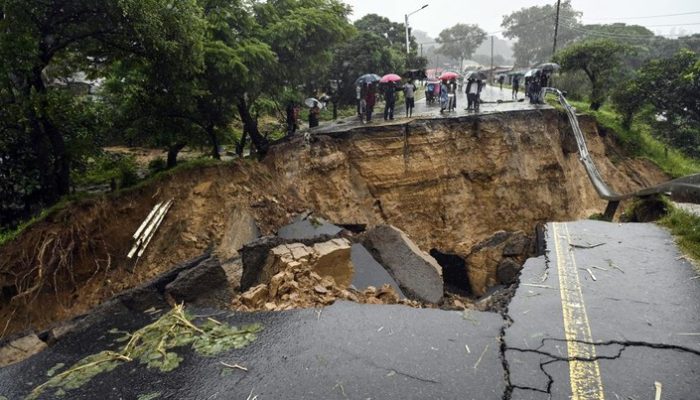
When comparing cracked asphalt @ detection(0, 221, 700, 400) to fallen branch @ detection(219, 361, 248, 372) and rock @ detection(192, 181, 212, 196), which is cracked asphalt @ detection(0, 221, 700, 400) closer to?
fallen branch @ detection(219, 361, 248, 372)

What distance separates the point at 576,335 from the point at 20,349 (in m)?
7.11

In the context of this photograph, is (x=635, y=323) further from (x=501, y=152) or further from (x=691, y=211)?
(x=501, y=152)

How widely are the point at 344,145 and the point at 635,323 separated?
10703mm

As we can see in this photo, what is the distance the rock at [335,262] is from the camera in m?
7.55

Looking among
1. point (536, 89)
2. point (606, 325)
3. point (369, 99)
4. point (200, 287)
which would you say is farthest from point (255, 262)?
point (536, 89)

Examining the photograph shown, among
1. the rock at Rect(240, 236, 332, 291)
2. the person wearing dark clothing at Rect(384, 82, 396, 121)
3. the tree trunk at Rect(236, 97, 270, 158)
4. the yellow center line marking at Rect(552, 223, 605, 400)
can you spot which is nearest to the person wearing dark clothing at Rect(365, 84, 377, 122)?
the person wearing dark clothing at Rect(384, 82, 396, 121)

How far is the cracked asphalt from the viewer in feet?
13.0

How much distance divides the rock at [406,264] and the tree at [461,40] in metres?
78.9

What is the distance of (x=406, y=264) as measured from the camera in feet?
28.4

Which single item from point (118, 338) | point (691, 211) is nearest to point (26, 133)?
point (118, 338)

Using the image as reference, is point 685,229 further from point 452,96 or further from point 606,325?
point 452,96

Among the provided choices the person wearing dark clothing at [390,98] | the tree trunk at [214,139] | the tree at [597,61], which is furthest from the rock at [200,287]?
the tree at [597,61]

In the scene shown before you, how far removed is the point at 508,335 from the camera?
4.74 m

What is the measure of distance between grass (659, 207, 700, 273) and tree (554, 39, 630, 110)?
1638 cm
